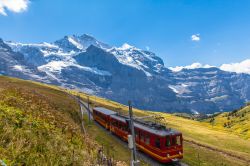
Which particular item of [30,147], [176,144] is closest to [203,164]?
[176,144]

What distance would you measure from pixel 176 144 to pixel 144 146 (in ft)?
16.0

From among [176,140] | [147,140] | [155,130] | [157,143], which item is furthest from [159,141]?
[147,140]

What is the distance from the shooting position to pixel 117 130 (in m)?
50.8

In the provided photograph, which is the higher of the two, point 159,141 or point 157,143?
point 159,141

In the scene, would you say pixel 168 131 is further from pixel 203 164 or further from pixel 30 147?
pixel 30 147

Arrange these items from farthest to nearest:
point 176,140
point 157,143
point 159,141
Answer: point 176,140
point 157,143
point 159,141

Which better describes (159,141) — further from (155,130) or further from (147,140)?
(147,140)

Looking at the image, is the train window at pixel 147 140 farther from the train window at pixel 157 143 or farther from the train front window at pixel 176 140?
the train front window at pixel 176 140

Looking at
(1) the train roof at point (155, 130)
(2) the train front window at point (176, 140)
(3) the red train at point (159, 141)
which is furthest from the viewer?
(2) the train front window at point (176, 140)

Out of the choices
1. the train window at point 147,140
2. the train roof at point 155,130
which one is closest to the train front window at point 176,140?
the train roof at point 155,130

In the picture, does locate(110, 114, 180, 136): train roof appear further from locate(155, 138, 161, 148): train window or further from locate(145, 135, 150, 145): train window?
locate(145, 135, 150, 145): train window

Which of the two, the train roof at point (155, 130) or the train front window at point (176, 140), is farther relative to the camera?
the train front window at point (176, 140)

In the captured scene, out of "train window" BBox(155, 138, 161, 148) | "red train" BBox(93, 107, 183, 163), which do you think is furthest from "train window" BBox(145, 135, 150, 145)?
"train window" BBox(155, 138, 161, 148)

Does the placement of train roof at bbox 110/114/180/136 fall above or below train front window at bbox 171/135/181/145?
above
